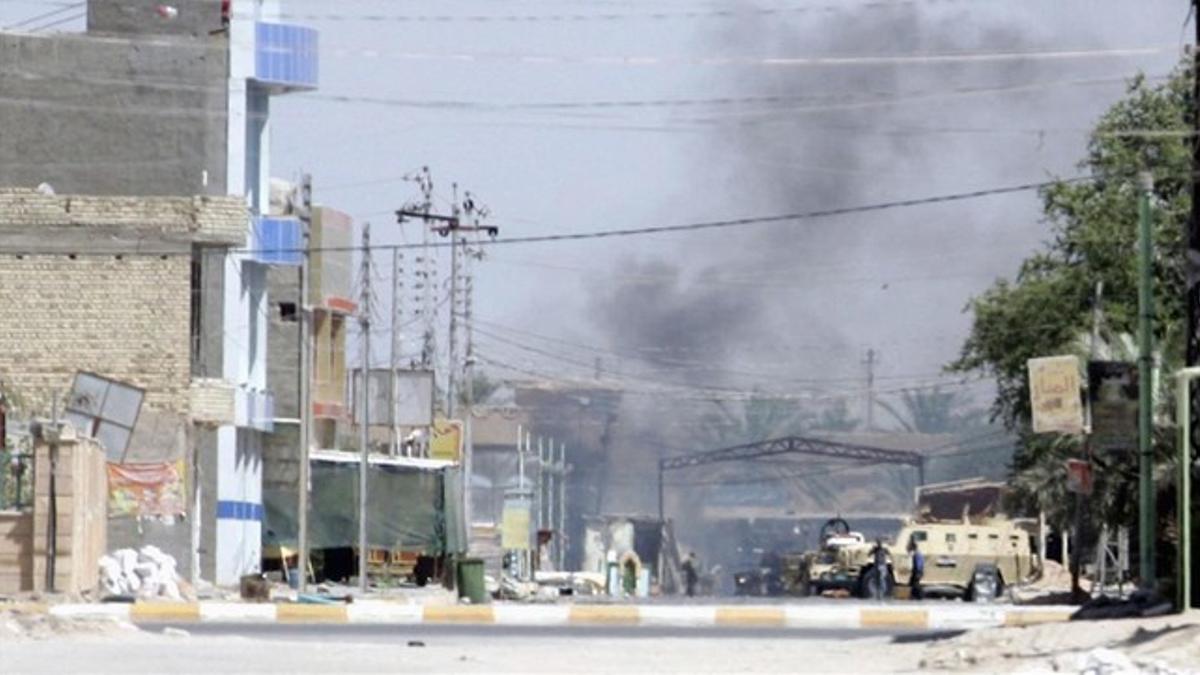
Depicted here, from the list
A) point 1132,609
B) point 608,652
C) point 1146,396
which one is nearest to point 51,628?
point 608,652

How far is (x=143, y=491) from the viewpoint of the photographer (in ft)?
178

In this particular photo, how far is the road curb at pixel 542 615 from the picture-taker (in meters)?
36.5

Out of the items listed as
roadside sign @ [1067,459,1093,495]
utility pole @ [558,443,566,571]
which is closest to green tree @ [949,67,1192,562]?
roadside sign @ [1067,459,1093,495]

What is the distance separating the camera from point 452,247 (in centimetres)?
7800

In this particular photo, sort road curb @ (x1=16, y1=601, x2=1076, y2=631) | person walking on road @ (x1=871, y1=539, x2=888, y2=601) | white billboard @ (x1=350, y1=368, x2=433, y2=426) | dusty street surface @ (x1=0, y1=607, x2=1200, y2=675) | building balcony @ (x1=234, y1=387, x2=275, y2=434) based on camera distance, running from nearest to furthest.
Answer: dusty street surface @ (x1=0, y1=607, x2=1200, y2=675)
road curb @ (x1=16, y1=601, x2=1076, y2=631)
person walking on road @ (x1=871, y1=539, x2=888, y2=601)
building balcony @ (x1=234, y1=387, x2=275, y2=434)
white billboard @ (x1=350, y1=368, x2=433, y2=426)

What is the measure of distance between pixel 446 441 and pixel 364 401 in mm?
27442

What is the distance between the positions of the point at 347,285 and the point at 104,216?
2085cm

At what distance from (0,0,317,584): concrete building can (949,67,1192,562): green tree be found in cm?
1820

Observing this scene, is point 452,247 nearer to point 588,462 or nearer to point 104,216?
point 104,216

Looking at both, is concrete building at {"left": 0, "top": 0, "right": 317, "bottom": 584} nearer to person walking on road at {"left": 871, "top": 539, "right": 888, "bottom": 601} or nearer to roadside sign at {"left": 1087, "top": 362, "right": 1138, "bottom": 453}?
person walking on road at {"left": 871, "top": 539, "right": 888, "bottom": 601}

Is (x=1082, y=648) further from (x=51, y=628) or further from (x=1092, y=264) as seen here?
(x=1092, y=264)

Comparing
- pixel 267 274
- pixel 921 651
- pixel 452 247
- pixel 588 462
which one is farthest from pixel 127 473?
pixel 588 462

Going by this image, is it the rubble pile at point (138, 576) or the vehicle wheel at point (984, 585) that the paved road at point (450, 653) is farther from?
the vehicle wheel at point (984, 585)

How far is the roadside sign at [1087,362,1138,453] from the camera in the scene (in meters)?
29.8
